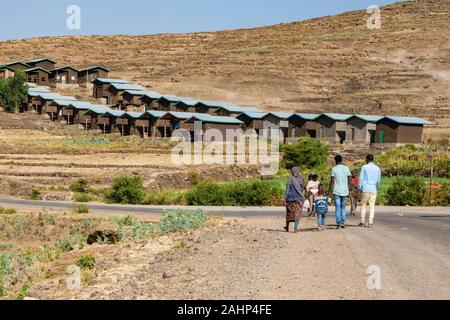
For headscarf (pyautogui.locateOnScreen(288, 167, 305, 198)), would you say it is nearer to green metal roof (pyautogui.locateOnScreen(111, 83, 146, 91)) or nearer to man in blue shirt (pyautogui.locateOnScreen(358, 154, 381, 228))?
man in blue shirt (pyautogui.locateOnScreen(358, 154, 381, 228))

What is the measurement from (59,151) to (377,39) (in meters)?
99.8

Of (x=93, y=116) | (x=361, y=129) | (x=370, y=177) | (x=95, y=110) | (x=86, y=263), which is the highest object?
(x=95, y=110)

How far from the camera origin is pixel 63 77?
391 ft

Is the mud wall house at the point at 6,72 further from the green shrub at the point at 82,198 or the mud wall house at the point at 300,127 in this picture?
the green shrub at the point at 82,198

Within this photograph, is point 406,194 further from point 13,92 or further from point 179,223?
point 13,92

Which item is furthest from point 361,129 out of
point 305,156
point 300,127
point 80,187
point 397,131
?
point 80,187

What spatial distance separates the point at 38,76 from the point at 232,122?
44.3 m


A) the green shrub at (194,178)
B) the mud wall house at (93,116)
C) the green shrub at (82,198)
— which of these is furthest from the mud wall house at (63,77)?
the green shrub at (82,198)

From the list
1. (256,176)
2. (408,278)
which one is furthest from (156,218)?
(256,176)

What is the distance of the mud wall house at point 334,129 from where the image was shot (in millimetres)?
84375

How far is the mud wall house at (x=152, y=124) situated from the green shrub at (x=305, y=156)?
89.2 ft

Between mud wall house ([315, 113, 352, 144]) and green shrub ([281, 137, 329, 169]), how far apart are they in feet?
72.2
